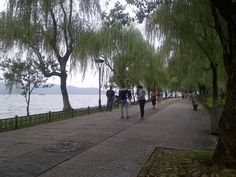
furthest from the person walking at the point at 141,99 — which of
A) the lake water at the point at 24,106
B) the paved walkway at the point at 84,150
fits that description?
the lake water at the point at 24,106

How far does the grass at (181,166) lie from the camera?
20.6ft

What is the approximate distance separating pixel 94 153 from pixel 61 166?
1.52m

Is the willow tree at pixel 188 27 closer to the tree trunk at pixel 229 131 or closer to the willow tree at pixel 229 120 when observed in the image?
the willow tree at pixel 229 120

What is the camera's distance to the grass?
6284mm

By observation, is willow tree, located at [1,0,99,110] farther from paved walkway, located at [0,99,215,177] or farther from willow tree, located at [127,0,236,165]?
willow tree, located at [127,0,236,165]

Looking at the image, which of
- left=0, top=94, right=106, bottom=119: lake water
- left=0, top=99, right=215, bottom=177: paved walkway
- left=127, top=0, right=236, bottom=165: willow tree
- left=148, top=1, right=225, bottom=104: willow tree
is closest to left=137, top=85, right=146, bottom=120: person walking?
left=148, top=1, right=225, bottom=104: willow tree

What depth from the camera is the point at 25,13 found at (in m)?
8.47

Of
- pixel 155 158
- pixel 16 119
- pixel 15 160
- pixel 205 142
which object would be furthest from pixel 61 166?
pixel 16 119

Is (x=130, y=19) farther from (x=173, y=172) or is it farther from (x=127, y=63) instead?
(x=127, y=63)

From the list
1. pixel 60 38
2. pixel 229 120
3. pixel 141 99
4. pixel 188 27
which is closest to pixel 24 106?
pixel 60 38

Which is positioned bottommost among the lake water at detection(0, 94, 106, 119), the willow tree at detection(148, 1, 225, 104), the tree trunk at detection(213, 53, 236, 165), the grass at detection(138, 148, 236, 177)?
the lake water at detection(0, 94, 106, 119)

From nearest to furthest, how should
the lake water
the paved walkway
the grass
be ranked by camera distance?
the grass < the paved walkway < the lake water

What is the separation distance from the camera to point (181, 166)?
6.80 metres

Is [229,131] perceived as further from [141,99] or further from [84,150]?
[141,99]
